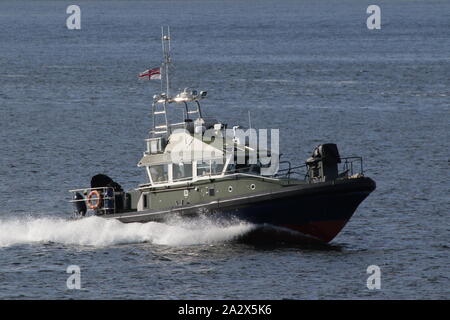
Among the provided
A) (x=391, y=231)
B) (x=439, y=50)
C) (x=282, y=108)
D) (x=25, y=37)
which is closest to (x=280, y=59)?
(x=439, y=50)

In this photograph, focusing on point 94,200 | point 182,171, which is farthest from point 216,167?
point 94,200

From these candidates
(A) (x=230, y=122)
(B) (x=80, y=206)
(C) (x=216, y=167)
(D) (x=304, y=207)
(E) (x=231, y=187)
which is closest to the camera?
(D) (x=304, y=207)

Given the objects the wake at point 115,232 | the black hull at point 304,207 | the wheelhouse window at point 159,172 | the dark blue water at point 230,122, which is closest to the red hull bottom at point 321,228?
the black hull at point 304,207

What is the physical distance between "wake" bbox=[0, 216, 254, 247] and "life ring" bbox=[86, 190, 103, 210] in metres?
0.56

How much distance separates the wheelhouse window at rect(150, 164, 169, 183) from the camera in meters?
42.0

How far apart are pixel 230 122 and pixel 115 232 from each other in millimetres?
33680

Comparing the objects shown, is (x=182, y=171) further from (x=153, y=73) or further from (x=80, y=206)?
(x=80, y=206)

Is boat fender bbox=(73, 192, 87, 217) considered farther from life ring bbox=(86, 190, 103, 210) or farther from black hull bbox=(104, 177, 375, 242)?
black hull bbox=(104, 177, 375, 242)

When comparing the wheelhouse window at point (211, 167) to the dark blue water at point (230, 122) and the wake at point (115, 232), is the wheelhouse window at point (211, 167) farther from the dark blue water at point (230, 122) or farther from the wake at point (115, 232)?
the dark blue water at point (230, 122)

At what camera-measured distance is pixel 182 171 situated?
41.5 meters

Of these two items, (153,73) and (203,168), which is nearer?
(203,168)

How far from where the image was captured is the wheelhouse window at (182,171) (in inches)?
1631

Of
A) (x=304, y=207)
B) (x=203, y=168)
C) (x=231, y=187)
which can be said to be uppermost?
(x=203, y=168)

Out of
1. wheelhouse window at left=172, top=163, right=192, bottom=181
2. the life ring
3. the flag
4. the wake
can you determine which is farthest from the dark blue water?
the flag
